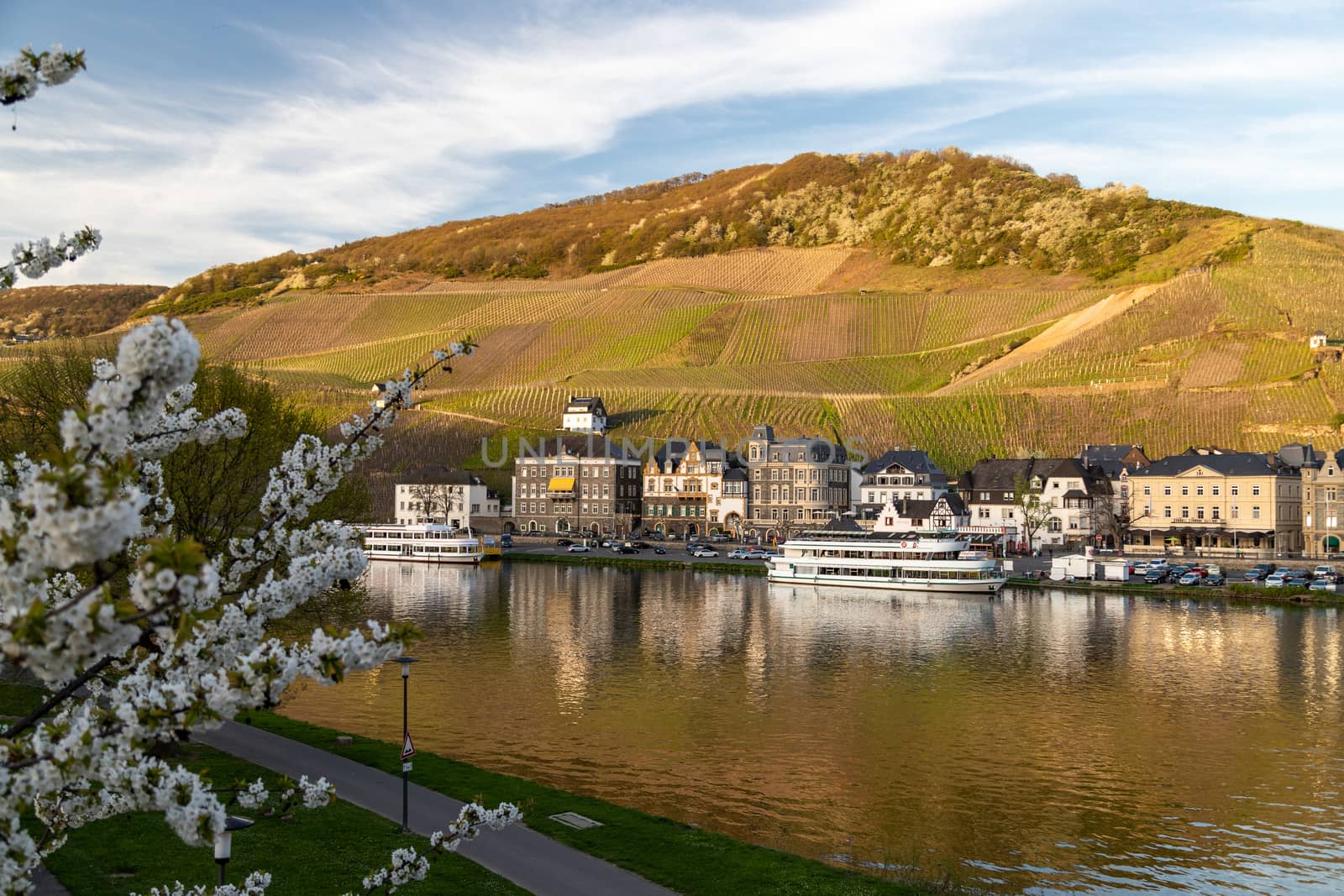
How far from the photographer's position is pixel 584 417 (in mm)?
145125

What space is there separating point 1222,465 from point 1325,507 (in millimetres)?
8713

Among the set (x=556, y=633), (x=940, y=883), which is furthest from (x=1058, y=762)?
(x=556, y=633)

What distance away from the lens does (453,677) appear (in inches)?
1684

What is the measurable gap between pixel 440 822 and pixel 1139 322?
497ft

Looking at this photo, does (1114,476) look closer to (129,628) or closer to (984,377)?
(984,377)

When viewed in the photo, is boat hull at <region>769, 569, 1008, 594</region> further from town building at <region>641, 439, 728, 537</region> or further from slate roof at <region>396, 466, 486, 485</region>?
slate roof at <region>396, 466, 486, 485</region>

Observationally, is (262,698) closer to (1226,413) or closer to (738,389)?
(1226,413)

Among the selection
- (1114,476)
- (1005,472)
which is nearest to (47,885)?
(1005,472)

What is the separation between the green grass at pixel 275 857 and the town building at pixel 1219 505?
90733 mm

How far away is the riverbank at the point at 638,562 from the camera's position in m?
91.0

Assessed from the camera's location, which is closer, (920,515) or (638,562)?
(638,562)

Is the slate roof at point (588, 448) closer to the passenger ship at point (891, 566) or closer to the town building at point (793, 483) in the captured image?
the town building at point (793, 483)

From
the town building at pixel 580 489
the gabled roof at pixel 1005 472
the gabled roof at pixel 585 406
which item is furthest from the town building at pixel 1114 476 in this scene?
the gabled roof at pixel 585 406

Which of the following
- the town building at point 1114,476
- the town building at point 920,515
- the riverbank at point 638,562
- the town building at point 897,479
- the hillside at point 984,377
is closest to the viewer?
the riverbank at point 638,562
